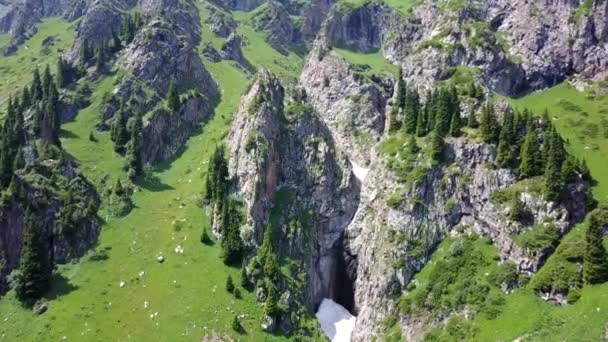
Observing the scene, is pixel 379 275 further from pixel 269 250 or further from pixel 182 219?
pixel 182 219

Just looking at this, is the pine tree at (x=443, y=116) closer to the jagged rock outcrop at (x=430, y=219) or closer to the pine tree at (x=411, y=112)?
the jagged rock outcrop at (x=430, y=219)

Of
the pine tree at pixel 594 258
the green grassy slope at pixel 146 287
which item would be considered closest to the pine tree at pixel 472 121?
the pine tree at pixel 594 258

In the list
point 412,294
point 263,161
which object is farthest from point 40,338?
point 412,294

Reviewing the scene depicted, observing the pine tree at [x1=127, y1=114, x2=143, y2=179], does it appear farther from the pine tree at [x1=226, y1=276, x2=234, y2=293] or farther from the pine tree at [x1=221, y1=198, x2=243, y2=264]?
the pine tree at [x1=226, y1=276, x2=234, y2=293]

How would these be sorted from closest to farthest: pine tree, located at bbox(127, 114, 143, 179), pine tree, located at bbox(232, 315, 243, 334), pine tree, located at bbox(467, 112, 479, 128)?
pine tree, located at bbox(232, 315, 243, 334) < pine tree, located at bbox(467, 112, 479, 128) < pine tree, located at bbox(127, 114, 143, 179)

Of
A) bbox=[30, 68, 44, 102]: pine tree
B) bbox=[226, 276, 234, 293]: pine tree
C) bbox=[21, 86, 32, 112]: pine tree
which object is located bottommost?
bbox=[226, 276, 234, 293]: pine tree

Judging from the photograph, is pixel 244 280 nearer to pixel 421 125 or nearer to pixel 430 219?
pixel 430 219

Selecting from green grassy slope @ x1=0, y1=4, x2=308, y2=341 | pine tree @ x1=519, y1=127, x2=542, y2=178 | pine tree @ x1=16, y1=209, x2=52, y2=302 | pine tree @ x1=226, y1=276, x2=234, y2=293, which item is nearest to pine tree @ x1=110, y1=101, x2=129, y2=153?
green grassy slope @ x1=0, y1=4, x2=308, y2=341

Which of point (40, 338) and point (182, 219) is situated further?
point (182, 219)
